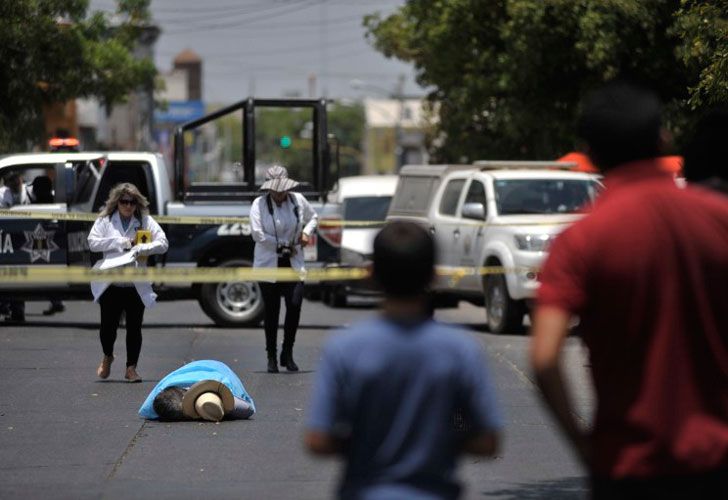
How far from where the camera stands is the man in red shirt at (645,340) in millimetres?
3918

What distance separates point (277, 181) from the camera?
14.0 meters

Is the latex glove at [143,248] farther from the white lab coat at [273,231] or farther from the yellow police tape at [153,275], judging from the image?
the white lab coat at [273,231]

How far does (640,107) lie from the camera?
413 centimetres

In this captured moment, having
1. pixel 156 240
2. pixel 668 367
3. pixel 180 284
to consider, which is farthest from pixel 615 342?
pixel 180 284

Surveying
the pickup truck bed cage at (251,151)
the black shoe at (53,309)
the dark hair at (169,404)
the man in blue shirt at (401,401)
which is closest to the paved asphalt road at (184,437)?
the dark hair at (169,404)

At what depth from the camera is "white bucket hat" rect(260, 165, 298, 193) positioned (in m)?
14.0

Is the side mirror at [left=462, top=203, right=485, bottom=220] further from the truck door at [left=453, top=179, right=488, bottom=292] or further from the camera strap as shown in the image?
the camera strap

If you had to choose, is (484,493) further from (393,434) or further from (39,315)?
(39,315)

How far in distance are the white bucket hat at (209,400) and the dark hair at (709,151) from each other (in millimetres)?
6283

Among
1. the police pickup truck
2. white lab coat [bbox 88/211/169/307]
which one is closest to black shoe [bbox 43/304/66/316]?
the police pickup truck

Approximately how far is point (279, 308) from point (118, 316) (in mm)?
1501

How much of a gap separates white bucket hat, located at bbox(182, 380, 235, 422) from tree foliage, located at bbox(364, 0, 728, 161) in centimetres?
783

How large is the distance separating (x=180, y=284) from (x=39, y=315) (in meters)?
3.13

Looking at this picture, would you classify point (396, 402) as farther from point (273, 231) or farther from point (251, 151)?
point (251, 151)
